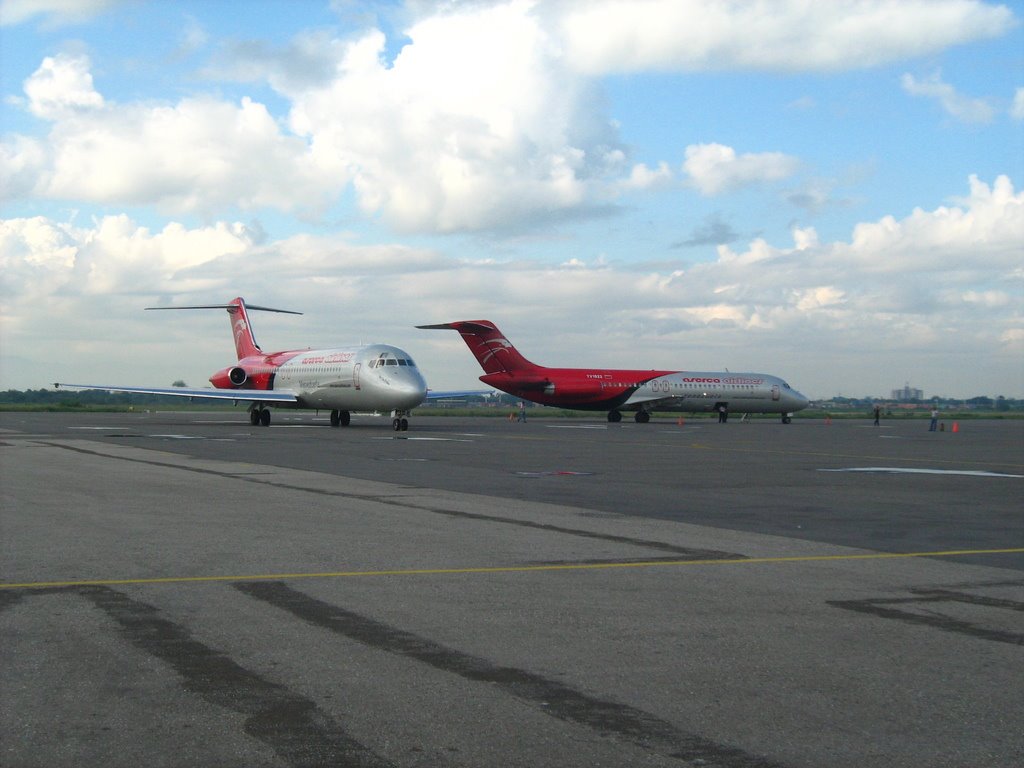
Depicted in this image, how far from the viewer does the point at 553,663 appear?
675 centimetres

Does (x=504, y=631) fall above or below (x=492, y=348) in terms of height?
below

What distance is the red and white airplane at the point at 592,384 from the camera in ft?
245

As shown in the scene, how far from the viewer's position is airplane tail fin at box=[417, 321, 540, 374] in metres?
75.6

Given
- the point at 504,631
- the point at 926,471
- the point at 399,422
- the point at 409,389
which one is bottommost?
the point at 504,631

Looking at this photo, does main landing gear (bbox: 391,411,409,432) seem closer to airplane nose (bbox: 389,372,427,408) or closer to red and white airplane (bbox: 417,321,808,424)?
airplane nose (bbox: 389,372,427,408)

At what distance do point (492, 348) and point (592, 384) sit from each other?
7258 millimetres

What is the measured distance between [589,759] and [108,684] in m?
2.77

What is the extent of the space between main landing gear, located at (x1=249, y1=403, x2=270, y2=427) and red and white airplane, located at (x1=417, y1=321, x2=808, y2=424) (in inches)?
739

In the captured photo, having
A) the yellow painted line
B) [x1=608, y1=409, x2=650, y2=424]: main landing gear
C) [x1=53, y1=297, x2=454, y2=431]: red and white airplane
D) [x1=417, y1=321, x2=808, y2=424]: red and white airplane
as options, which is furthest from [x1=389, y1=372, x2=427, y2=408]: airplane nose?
the yellow painted line

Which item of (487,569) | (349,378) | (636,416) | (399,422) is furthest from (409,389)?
(487,569)

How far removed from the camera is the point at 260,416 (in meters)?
57.5

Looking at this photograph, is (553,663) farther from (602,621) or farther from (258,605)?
(258,605)

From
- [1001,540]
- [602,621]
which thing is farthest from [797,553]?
[602,621]

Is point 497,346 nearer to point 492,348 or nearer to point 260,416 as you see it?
point 492,348
